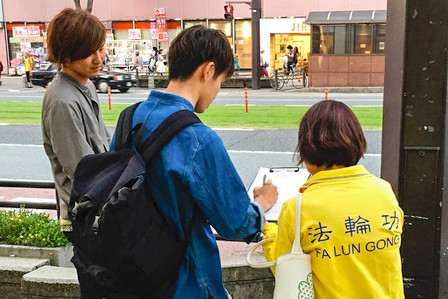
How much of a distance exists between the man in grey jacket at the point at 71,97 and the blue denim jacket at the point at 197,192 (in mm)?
757

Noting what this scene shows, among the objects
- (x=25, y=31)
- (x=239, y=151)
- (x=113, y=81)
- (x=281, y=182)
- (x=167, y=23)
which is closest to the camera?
(x=281, y=182)

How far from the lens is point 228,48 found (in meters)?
2.05

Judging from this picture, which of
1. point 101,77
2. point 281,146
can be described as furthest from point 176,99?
point 101,77

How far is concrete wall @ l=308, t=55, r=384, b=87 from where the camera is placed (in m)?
25.2

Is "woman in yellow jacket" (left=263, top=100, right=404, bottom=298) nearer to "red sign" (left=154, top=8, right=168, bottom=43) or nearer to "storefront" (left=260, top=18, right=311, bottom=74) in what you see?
"storefront" (left=260, top=18, right=311, bottom=74)

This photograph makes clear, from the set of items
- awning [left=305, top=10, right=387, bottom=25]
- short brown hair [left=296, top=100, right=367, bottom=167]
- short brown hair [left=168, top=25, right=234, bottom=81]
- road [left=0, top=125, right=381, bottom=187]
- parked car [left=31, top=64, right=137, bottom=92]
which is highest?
awning [left=305, top=10, right=387, bottom=25]

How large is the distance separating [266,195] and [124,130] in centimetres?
63

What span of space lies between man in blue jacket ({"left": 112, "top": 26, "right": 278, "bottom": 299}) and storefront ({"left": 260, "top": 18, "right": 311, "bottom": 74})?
35.4 meters

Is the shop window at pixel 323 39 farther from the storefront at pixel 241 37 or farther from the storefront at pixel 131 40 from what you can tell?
the storefront at pixel 241 37

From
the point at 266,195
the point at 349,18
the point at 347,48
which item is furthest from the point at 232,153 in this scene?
the point at 347,48

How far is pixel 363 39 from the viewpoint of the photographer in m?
25.1

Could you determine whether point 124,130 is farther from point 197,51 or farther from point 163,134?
point 197,51

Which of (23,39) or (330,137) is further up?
(23,39)

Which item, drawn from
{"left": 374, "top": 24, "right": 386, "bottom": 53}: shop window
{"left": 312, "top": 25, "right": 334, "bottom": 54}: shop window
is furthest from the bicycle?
{"left": 374, "top": 24, "right": 386, "bottom": 53}: shop window
